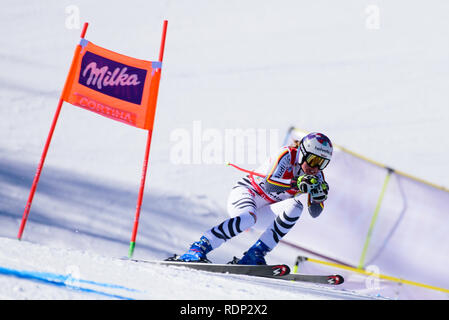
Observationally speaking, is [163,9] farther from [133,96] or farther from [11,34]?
[133,96]

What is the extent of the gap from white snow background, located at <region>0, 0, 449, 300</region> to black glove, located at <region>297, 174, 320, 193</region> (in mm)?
747

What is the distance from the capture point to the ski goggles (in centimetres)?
506

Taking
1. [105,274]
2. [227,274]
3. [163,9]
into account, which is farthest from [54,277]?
[163,9]

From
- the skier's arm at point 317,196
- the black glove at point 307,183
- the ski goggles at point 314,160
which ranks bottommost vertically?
the skier's arm at point 317,196

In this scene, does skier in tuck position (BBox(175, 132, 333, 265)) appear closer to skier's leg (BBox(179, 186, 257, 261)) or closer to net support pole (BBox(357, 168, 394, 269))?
skier's leg (BBox(179, 186, 257, 261))

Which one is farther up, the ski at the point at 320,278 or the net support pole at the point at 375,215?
the net support pole at the point at 375,215

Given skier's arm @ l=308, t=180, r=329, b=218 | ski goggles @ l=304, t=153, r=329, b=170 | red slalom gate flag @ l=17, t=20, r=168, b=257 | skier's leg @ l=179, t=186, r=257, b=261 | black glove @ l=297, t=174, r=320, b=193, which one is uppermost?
red slalom gate flag @ l=17, t=20, r=168, b=257

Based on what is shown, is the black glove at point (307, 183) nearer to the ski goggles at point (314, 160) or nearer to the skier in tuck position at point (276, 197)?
the skier in tuck position at point (276, 197)

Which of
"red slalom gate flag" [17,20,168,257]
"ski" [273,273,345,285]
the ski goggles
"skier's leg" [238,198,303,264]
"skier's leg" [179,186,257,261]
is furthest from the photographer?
"ski" [273,273,345,285]

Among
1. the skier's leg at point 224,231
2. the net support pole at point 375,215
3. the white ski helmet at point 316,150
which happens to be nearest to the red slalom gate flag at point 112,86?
the skier's leg at point 224,231

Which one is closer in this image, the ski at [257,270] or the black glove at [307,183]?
the ski at [257,270]

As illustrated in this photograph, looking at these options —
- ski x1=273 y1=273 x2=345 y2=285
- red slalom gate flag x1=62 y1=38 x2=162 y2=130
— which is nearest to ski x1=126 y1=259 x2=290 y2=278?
ski x1=273 y1=273 x2=345 y2=285

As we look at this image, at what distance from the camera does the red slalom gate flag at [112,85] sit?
5.38 m

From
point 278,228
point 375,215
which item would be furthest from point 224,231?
point 375,215
